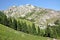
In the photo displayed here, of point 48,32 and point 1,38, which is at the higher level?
point 1,38

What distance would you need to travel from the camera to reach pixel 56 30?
150750 mm

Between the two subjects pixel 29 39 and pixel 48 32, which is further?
pixel 48 32

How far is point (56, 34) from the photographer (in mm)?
141625

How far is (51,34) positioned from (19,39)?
73.2 meters

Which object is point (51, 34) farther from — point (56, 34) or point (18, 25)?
point (18, 25)

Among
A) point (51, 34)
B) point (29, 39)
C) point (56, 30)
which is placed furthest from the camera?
point (56, 30)

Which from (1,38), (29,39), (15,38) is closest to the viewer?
(1,38)

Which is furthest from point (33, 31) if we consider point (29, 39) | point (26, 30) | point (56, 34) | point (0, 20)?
point (29, 39)

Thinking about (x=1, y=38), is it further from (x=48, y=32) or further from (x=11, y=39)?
(x=48, y=32)

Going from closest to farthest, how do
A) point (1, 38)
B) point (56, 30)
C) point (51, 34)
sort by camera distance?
point (1, 38) < point (51, 34) < point (56, 30)

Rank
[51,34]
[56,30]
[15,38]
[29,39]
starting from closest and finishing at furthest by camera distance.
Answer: [15,38] → [29,39] → [51,34] → [56,30]

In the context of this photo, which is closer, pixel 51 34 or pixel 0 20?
pixel 0 20

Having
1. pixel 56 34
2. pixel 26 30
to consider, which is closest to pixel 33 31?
pixel 26 30

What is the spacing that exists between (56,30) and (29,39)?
83.0m
